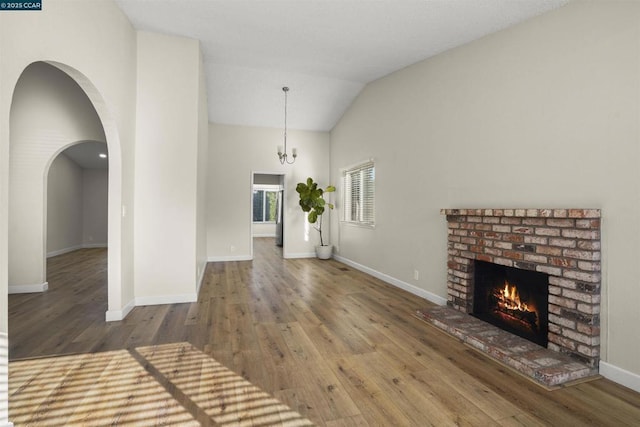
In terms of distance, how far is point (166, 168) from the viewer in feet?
11.8

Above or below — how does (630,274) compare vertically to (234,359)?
above

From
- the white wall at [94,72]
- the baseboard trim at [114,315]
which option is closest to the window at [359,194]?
the white wall at [94,72]

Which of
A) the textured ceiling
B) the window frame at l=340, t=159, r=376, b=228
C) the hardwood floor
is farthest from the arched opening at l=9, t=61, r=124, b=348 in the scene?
the window frame at l=340, t=159, r=376, b=228

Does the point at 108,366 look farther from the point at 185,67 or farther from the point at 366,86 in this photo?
the point at 366,86

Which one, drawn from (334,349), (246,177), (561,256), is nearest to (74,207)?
(246,177)

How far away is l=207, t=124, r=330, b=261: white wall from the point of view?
6.64 meters

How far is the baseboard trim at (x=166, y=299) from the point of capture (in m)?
3.59

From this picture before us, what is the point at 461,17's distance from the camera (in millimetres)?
2930

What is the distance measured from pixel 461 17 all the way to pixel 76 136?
5021mm

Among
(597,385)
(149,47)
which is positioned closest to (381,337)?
(597,385)

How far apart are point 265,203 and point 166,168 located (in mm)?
9145

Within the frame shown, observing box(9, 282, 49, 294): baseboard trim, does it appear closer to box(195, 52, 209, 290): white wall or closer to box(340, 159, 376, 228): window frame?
box(195, 52, 209, 290): white wall

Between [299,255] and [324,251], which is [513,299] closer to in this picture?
[324,251]

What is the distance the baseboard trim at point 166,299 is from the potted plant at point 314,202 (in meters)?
3.41
